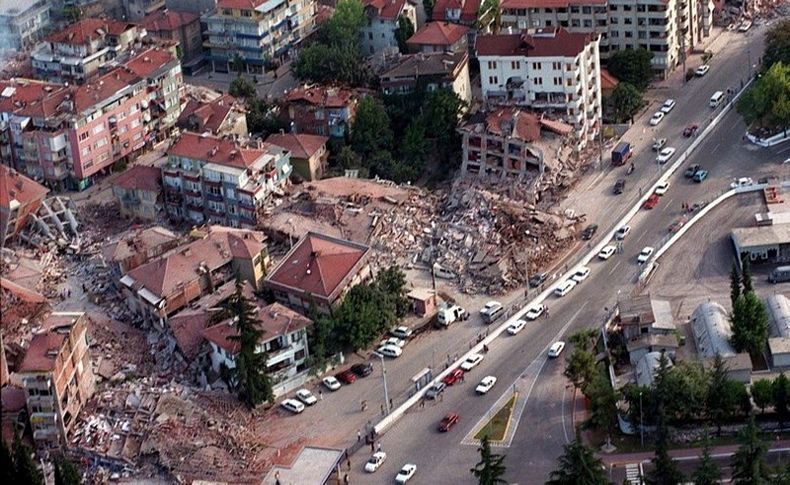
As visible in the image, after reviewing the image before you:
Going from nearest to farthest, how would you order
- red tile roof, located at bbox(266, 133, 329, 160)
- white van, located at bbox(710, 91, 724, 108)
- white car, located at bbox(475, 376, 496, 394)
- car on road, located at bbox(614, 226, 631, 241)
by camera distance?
1. white car, located at bbox(475, 376, 496, 394)
2. car on road, located at bbox(614, 226, 631, 241)
3. red tile roof, located at bbox(266, 133, 329, 160)
4. white van, located at bbox(710, 91, 724, 108)

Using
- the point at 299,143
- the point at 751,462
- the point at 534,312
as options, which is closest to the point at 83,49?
the point at 299,143

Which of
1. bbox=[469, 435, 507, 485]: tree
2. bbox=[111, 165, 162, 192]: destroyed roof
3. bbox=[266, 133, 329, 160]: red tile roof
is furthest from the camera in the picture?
bbox=[266, 133, 329, 160]: red tile roof

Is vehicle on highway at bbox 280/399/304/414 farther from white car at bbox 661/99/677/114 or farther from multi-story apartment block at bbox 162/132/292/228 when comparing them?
white car at bbox 661/99/677/114

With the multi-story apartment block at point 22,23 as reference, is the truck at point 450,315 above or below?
below

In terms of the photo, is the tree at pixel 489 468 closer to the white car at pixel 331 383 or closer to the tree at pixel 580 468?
the tree at pixel 580 468

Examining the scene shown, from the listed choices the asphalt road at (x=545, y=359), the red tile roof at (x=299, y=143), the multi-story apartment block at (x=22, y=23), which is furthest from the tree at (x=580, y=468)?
the multi-story apartment block at (x=22, y=23)

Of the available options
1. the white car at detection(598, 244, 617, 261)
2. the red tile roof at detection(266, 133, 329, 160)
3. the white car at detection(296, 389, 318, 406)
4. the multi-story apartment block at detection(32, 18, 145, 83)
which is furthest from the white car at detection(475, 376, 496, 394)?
the multi-story apartment block at detection(32, 18, 145, 83)
